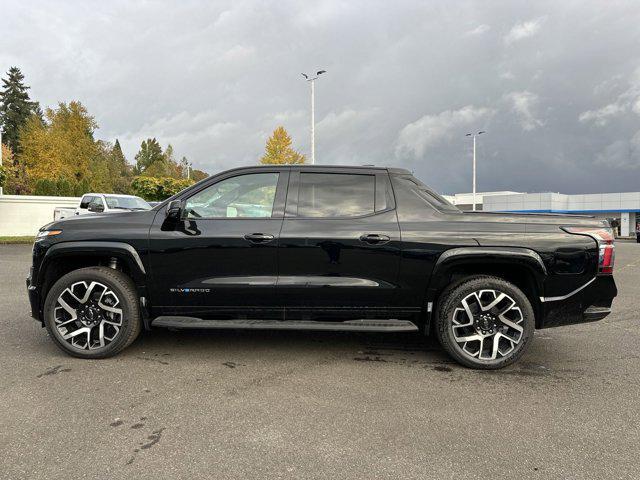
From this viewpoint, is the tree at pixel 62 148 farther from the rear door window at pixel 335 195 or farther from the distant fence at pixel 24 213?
the rear door window at pixel 335 195

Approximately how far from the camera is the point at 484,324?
399 centimetres

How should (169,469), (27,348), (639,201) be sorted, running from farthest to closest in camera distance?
(639,201) < (27,348) < (169,469)

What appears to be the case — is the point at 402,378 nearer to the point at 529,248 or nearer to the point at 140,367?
the point at 529,248

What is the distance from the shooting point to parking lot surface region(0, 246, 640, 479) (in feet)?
8.30

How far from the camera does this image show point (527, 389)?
3604mm

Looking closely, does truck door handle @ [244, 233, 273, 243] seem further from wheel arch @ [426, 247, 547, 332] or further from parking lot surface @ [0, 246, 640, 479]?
wheel arch @ [426, 247, 547, 332]

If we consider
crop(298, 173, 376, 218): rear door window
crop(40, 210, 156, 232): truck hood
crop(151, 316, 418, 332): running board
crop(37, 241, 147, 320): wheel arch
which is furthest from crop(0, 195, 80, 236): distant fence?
crop(298, 173, 376, 218): rear door window

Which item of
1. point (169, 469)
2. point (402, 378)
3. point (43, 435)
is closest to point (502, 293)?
point (402, 378)

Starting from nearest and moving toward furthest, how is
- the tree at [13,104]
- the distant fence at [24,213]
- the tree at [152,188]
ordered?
the distant fence at [24,213]
the tree at [152,188]
the tree at [13,104]

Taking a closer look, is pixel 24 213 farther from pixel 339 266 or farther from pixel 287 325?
pixel 339 266

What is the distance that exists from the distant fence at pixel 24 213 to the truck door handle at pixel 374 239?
22.9 meters

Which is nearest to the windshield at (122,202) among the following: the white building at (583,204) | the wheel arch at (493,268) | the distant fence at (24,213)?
the distant fence at (24,213)

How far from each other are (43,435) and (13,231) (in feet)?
79.4

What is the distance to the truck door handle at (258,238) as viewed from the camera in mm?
3975
